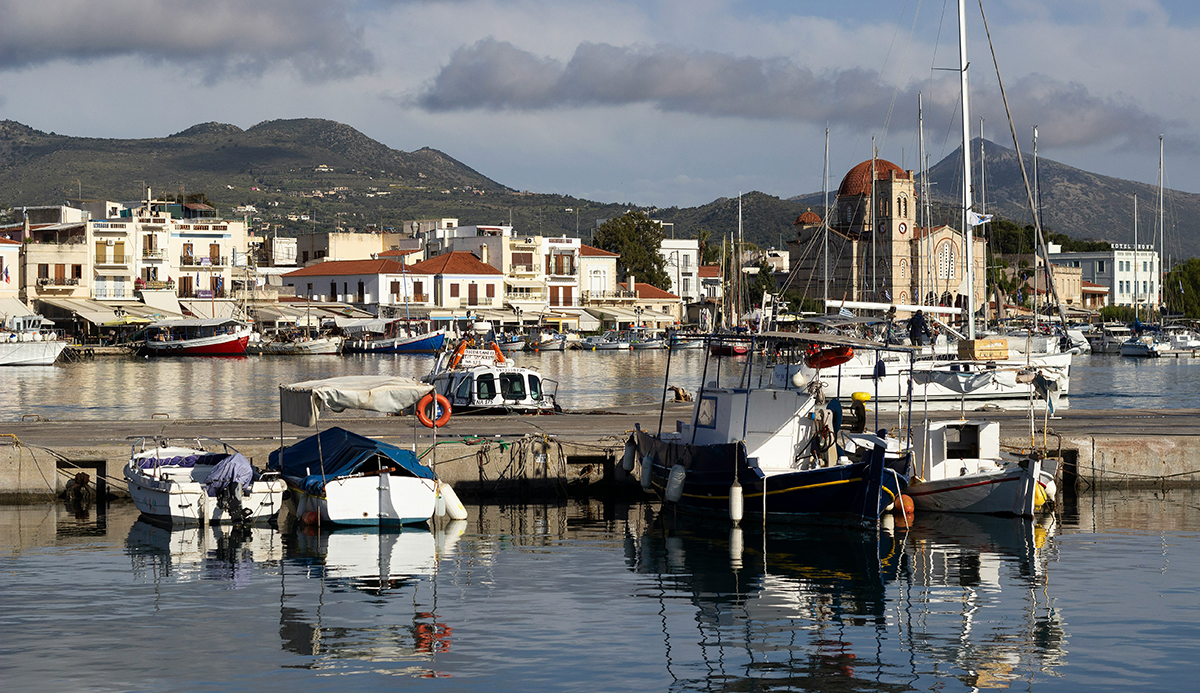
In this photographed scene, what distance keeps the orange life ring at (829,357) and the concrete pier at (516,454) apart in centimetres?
379

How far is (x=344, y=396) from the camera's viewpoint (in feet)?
73.9

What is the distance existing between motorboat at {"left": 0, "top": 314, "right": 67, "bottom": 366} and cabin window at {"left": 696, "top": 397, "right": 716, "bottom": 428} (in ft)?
208


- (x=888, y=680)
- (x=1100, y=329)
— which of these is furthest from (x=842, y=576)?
(x=1100, y=329)

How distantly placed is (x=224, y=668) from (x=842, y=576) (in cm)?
902

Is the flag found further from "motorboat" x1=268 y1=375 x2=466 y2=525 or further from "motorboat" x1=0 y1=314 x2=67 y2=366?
"motorboat" x1=0 y1=314 x2=67 y2=366

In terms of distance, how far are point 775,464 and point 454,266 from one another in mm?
92960

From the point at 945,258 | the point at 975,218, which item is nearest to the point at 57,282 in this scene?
the point at 975,218

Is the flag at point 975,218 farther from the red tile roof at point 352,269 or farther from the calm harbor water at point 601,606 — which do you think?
the red tile roof at point 352,269

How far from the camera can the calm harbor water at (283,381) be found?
145ft

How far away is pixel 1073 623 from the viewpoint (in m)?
15.2

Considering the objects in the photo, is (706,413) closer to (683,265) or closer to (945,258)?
(945,258)

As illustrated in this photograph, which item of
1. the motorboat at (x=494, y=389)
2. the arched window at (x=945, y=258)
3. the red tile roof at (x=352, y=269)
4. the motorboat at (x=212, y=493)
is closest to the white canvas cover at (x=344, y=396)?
the motorboat at (x=212, y=493)

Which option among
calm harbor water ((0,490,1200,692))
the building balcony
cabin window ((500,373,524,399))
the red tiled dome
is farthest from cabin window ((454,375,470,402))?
the red tiled dome

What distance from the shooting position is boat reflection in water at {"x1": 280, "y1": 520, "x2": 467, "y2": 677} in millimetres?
14008
